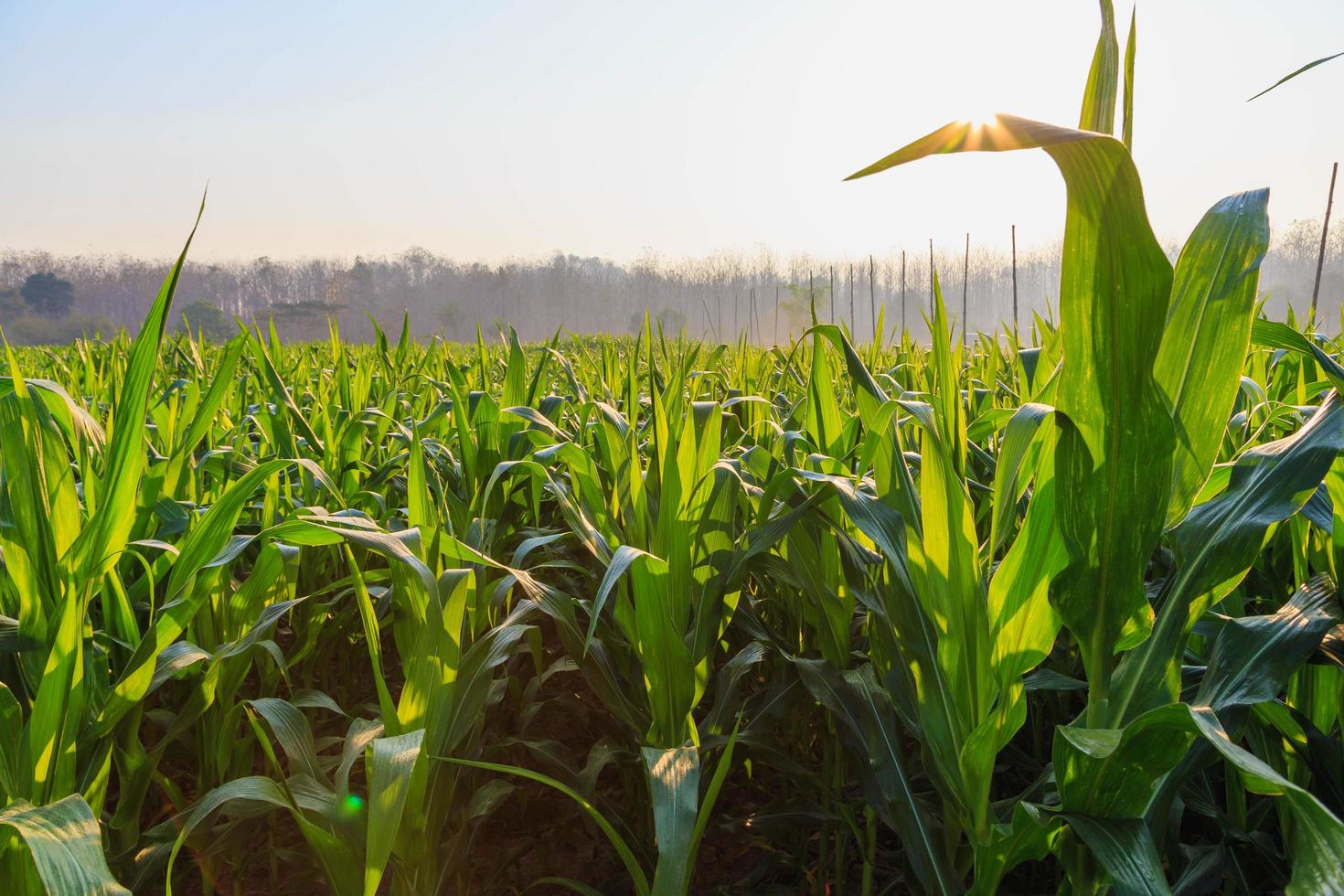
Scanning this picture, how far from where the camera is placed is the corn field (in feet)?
2.14

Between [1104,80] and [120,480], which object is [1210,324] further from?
[120,480]

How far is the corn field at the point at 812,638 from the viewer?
2.14 ft

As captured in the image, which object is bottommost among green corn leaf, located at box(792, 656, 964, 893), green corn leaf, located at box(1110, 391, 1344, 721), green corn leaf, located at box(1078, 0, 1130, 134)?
green corn leaf, located at box(792, 656, 964, 893)

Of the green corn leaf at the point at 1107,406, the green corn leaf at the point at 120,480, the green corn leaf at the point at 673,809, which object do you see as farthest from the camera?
the green corn leaf at the point at 120,480

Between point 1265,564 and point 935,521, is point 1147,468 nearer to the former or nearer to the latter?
point 935,521

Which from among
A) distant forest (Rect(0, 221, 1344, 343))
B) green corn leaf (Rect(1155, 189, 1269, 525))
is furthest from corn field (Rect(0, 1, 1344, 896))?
distant forest (Rect(0, 221, 1344, 343))

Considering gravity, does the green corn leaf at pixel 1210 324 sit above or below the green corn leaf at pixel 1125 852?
above

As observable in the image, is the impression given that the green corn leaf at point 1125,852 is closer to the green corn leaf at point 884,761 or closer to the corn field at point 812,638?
the corn field at point 812,638

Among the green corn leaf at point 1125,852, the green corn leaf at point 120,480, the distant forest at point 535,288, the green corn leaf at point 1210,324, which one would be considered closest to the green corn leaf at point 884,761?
the green corn leaf at point 1125,852

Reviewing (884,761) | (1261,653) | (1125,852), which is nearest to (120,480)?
(884,761)

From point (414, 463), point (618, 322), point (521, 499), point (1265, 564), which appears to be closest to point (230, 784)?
point (414, 463)

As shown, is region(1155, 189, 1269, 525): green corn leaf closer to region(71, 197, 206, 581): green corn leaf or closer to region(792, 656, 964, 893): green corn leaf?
region(792, 656, 964, 893): green corn leaf

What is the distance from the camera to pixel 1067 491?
26.5 inches

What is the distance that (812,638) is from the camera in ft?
4.36
